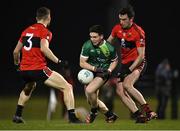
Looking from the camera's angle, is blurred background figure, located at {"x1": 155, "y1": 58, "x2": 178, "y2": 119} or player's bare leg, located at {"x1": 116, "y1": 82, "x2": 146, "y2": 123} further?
blurred background figure, located at {"x1": 155, "y1": 58, "x2": 178, "y2": 119}

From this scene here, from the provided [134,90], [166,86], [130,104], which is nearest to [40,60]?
[134,90]

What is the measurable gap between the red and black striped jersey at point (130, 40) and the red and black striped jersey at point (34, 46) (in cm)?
160

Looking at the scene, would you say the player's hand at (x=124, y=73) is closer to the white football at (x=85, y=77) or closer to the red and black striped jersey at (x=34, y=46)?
the white football at (x=85, y=77)

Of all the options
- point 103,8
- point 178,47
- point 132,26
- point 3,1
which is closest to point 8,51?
point 3,1

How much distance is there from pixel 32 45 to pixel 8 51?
31.5 metres

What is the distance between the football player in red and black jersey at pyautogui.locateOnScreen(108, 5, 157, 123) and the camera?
1669 cm

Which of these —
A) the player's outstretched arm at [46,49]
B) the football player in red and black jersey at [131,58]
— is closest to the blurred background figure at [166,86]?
the football player in red and black jersey at [131,58]

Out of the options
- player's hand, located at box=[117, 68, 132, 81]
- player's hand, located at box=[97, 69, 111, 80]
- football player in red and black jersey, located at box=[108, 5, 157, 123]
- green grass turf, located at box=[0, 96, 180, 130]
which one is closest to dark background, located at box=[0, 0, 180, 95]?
green grass turf, located at box=[0, 96, 180, 130]

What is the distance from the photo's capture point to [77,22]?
165 feet

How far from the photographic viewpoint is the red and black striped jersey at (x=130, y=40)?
16.7 m

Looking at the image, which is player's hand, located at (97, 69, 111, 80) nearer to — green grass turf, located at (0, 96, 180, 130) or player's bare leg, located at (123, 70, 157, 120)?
player's bare leg, located at (123, 70, 157, 120)

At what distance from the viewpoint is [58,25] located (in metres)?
49.5

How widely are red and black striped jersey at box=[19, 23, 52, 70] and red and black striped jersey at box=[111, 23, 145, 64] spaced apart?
160 centimetres

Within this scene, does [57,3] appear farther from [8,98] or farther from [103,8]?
[8,98]
